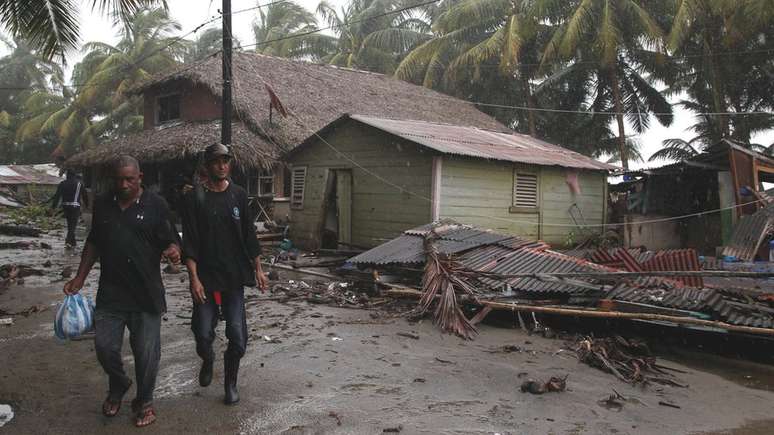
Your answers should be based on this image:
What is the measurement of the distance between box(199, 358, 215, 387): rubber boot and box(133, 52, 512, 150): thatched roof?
12.9 m

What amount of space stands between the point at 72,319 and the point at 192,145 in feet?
42.7

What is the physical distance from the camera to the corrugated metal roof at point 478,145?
38.1 ft

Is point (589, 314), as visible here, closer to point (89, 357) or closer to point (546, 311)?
point (546, 311)

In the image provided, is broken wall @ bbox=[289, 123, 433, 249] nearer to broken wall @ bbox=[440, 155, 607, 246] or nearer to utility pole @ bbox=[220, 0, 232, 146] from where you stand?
broken wall @ bbox=[440, 155, 607, 246]

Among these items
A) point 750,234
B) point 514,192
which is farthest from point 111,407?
point 750,234

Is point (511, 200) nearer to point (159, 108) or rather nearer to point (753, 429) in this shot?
point (753, 429)

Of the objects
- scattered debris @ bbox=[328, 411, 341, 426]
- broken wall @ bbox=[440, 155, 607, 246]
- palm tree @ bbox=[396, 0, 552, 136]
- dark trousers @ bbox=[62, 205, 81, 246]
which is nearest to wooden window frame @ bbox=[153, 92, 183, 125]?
dark trousers @ bbox=[62, 205, 81, 246]

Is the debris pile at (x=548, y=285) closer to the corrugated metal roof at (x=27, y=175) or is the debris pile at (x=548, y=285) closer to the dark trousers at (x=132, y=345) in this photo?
the dark trousers at (x=132, y=345)

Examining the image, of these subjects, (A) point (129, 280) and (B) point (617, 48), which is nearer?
(A) point (129, 280)

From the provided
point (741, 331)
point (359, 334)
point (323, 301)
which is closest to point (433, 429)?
point (359, 334)

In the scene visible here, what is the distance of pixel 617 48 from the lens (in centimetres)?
2089

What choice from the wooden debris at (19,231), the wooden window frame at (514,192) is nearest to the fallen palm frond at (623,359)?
the wooden window frame at (514,192)

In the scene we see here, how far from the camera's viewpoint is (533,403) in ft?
13.3

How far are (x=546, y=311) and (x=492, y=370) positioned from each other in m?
1.58
